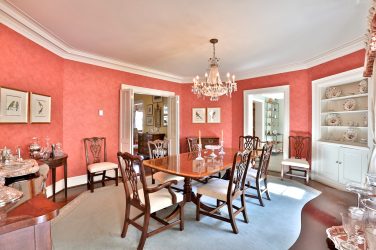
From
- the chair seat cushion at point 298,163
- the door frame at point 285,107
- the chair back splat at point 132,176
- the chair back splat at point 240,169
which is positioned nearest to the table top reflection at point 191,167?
the chair back splat at point 240,169

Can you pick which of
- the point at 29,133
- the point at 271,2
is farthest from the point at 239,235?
the point at 29,133

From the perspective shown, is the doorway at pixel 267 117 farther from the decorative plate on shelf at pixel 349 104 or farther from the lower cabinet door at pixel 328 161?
the decorative plate on shelf at pixel 349 104

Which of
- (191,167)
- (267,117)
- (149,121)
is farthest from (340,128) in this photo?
(149,121)

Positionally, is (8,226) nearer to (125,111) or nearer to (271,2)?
(271,2)

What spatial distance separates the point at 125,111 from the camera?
4.34 metres

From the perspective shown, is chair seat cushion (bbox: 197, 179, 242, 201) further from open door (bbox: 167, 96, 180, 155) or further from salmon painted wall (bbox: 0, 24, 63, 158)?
open door (bbox: 167, 96, 180, 155)

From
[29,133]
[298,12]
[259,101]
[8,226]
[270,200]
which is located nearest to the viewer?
[8,226]

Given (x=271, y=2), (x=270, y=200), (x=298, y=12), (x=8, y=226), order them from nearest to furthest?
1. (x=8, y=226)
2. (x=271, y=2)
3. (x=298, y=12)
4. (x=270, y=200)

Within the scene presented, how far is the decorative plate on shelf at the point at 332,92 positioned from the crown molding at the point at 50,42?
4.09 meters

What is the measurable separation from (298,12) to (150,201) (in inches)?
115

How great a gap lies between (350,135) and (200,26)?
3.74 meters

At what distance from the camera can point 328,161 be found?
3893 mm

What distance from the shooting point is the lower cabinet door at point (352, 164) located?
3.22m

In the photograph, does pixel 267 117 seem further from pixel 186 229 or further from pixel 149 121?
pixel 186 229
